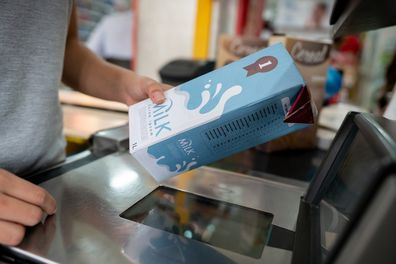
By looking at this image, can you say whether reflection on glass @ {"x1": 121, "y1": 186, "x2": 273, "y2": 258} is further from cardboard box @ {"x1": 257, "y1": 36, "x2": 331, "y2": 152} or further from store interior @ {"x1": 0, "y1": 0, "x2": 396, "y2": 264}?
cardboard box @ {"x1": 257, "y1": 36, "x2": 331, "y2": 152}

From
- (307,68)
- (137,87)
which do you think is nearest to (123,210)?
(137,87)

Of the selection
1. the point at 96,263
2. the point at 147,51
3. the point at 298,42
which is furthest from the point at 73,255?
the point at 147,51

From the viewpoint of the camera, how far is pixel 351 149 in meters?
0.47

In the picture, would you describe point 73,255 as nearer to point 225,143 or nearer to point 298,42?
point 225,143

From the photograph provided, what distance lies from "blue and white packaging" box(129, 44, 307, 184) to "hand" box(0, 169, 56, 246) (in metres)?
0.13

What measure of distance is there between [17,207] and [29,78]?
0.23 metres

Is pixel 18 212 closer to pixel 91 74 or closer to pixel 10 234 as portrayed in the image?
pixel 10 234

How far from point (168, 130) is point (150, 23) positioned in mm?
1915

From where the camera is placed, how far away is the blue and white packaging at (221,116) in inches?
15.6

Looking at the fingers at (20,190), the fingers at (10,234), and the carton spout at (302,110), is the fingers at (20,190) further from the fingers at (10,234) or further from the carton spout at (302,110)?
the carton spout at (302,110)

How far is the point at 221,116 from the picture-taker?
1.31 ft

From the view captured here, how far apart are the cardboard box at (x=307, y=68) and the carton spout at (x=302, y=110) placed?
1.26 feet

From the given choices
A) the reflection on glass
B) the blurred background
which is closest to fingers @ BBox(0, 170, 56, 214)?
the reflection on glass

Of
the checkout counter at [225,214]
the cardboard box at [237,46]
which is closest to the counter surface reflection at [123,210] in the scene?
the checkout counter at [225,214]
